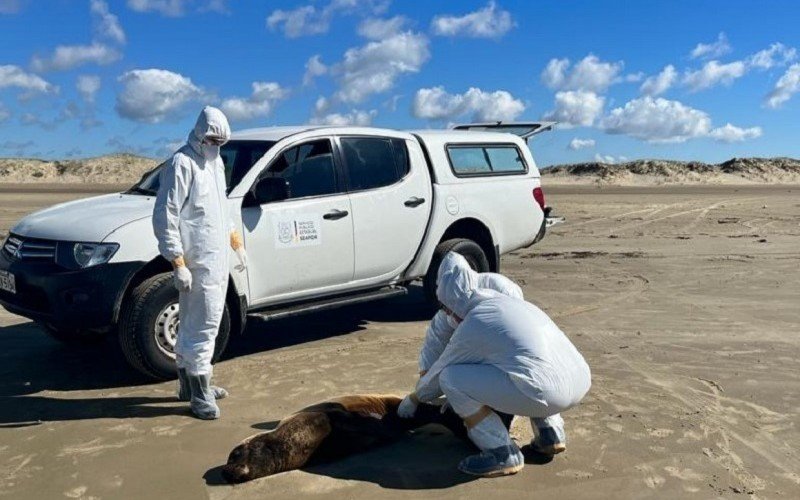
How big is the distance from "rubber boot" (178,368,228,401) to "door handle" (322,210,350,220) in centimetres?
187

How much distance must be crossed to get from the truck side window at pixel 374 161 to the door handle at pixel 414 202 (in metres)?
0.24

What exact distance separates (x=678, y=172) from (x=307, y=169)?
58.3m

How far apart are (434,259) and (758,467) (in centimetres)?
412

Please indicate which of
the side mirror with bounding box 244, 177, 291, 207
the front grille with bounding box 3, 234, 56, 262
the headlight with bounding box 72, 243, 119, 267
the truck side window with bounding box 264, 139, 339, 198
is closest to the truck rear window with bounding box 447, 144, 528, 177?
the truck side window with bounding box 264, 139, 339, 198

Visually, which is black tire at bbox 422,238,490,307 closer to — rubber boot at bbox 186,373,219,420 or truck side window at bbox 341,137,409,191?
truck side window at bbox 341,137,409,191

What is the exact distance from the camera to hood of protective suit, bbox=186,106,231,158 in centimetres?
511

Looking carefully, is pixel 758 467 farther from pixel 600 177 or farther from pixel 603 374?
pixel 600 177

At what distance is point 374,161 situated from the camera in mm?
7633

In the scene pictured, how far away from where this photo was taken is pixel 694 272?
11.6 m

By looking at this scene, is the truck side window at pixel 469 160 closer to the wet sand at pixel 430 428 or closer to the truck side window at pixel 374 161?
the truck side window at pixel 374 161

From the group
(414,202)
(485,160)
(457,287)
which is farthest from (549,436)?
(485,160)

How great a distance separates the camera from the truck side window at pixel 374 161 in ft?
24.2

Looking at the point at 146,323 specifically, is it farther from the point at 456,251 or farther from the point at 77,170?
the point at 77,170

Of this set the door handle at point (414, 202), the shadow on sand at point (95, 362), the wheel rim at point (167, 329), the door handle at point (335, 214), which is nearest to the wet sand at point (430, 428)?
the shadow on sand at point (95, 362)
